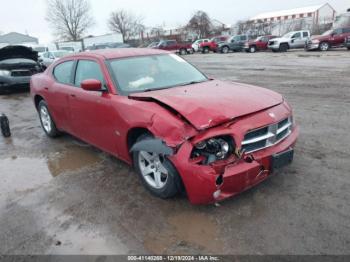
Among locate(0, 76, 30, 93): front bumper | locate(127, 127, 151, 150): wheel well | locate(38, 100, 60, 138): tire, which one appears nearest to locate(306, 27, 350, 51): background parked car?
locate(0, 76, 30, 93): front bumper

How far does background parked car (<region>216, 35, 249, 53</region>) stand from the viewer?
3142cm

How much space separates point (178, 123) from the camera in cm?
291

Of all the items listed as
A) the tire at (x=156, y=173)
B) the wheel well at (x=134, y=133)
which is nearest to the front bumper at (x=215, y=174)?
the tire at (x=156, y=173)

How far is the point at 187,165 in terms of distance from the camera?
2.81m

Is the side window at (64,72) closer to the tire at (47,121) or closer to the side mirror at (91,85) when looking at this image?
the tire at (47,121)

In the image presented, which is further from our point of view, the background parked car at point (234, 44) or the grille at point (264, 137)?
the background parked car at point (234, 44)

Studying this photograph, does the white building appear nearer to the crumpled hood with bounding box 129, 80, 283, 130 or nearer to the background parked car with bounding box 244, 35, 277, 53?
the background parked car with bounding box 244, 35, 277, 53

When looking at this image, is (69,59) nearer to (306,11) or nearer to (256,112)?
(256,112)

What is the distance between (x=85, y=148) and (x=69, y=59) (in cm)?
149

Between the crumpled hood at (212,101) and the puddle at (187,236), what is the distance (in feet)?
3.05

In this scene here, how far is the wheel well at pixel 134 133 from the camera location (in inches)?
133

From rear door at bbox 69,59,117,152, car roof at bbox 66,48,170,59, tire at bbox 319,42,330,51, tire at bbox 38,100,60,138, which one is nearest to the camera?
rear door at bbox 69,59,117,152

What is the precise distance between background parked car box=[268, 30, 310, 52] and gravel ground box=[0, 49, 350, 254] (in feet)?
78.2

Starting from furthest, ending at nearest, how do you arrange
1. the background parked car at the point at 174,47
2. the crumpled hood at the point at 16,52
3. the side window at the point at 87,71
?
1. the background parked car at the point at 174,47
2. the crumpled hood at the point at 16,52
3. the side window at the point at 87,71
